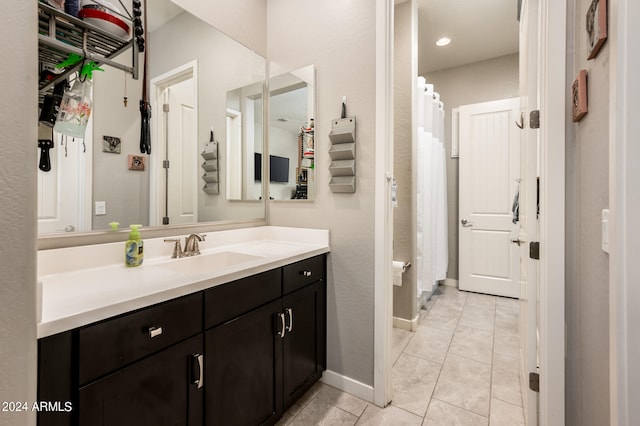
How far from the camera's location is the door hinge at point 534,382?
134 centimetres

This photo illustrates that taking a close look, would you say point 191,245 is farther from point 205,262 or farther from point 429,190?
point 429,190

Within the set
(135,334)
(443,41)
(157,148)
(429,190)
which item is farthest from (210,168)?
(443,41)

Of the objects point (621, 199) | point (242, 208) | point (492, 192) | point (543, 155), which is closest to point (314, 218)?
point (242, 208)

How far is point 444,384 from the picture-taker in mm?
1835

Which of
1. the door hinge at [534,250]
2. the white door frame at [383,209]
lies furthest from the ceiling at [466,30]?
the door hinge at [534,250]

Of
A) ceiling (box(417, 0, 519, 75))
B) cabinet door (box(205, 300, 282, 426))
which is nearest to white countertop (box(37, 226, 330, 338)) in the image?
cabinet door (box(205, 300, 282, 426))

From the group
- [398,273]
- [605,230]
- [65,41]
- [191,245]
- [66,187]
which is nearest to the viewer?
[605,230]

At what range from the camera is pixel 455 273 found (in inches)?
152

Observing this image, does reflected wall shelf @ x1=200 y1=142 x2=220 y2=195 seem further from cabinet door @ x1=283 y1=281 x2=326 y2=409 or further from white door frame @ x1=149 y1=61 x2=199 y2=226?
cabinet door @ x1=283 y1=281 x2=326 y2=409

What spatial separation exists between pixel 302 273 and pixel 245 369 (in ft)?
1.80

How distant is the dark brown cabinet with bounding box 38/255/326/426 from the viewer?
2.51 ft

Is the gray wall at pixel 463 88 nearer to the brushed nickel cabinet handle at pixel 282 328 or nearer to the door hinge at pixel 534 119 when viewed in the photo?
the door hinge at pixel 534 119

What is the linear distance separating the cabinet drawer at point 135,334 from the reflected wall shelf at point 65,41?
89 centimetres

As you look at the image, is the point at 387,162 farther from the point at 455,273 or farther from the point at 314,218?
the point at 455,273
